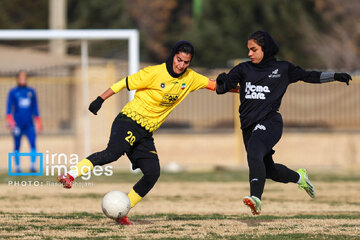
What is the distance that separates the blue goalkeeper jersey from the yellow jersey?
9.03 meters

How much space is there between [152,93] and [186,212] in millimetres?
2281

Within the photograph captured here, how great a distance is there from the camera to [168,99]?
930 cm

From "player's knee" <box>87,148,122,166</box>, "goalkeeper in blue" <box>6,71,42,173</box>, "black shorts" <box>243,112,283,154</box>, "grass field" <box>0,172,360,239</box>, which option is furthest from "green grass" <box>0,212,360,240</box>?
"goalkeeper in blue" <box>6,71,42,173</box>

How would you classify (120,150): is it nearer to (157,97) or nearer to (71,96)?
(157,97)

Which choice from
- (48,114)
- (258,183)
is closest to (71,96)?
(48,114)

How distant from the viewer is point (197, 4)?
3975 cm

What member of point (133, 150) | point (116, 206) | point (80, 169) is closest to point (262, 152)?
point (133, 150)

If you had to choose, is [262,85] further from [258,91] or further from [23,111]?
[23,111]

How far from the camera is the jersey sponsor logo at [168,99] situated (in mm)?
9273

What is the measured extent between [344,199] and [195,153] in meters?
9.34

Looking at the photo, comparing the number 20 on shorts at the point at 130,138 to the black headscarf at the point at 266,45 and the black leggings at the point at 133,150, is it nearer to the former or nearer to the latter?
the black leggings at the point at 133,150

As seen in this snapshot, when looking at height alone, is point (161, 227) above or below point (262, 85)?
below

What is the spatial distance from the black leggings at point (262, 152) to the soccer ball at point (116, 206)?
4.53ft

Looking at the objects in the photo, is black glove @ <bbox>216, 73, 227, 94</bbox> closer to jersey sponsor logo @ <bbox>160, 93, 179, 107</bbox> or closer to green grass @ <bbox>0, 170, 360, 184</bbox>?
jersey sponsor logo @ <bbox>160, 93, 179, 107</bbox>
